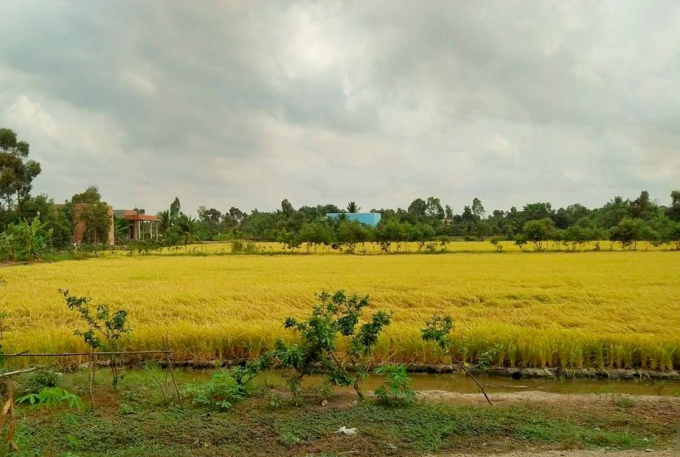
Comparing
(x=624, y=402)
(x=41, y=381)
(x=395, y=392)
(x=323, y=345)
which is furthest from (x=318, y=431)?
(x=624, y=402)

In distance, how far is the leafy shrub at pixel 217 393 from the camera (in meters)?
5.41

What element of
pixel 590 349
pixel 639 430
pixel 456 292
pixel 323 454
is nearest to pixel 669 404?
pixel 639 430

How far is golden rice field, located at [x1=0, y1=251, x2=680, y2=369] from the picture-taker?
339 inches

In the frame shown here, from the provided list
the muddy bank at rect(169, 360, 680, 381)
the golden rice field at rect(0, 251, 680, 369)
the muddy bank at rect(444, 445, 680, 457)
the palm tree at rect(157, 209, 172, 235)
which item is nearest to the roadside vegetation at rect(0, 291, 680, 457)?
the muddy bank at rect(444, 445, 680, 457)

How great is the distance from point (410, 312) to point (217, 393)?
7299mm

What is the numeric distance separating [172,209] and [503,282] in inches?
2286

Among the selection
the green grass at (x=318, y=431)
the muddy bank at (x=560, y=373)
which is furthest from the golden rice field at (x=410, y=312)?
the green grass at (x=318, y=431)

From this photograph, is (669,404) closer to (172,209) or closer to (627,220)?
(627,220)

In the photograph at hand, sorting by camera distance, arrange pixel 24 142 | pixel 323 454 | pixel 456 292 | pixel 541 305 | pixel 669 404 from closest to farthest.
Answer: pixel 323 454 → pixel 669 404 → pixel 541 305 → pixel 456 292 → pixel 24 142

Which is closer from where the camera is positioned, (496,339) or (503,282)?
(496,339)

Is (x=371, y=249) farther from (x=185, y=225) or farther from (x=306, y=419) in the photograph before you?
(x=306, y=419)

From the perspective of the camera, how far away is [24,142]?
44656mm

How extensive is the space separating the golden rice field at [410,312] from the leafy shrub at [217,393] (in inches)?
126

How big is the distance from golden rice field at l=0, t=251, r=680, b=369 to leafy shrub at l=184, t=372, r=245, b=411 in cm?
321
